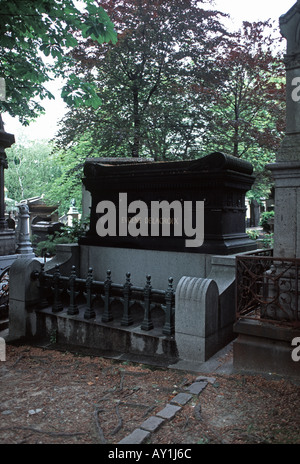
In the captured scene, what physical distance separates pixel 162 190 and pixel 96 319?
2.84 metres

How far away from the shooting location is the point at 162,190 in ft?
23.6

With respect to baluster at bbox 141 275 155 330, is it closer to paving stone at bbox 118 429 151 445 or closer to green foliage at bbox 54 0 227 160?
paving stone at bbox 118 429 151 445

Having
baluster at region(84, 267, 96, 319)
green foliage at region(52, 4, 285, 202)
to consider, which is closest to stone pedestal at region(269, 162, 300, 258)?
baluster at region(84, 267, 96, 319)

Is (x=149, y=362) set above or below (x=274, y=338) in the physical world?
below

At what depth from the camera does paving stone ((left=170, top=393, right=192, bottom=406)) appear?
144 inches

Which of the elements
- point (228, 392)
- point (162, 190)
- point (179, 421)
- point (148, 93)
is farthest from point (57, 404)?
point (148, 93)

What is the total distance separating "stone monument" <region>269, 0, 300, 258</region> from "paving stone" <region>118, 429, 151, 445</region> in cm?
282

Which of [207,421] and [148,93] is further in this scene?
[148,93]

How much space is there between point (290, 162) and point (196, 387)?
298 cm

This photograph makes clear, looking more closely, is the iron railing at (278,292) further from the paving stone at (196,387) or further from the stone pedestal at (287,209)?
the paving stone at (196,387)

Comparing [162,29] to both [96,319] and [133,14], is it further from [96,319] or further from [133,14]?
[96,319]

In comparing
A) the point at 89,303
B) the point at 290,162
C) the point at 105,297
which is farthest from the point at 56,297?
the point at 290,162

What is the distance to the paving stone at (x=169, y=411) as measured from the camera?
3.38 m

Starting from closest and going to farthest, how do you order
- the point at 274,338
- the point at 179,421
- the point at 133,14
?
the point at 179,421, the point at 274,338, the point at 133,14
